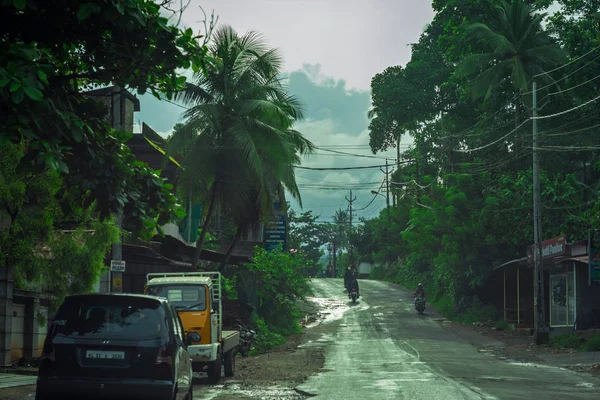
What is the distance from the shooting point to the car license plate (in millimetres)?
9383

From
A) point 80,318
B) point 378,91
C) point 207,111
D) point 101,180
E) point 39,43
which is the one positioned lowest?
point 80,318

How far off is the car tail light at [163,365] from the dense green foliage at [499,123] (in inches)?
972

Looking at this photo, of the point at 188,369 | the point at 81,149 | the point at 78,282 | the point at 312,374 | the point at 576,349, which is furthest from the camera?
the point at 576,349

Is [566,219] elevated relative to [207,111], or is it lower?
→ lower

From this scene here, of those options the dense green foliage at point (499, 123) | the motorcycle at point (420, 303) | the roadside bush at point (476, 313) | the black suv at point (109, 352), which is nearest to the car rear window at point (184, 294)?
the black suv at point (109, 352)

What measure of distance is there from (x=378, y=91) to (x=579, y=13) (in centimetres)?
1800

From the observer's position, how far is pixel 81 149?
9.85 metres

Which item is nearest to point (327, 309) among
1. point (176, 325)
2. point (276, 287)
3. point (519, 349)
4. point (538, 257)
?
point (276, 287)

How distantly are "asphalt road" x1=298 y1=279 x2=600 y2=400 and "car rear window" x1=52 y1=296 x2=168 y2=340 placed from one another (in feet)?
16.7

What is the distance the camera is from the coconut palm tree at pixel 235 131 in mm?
28031

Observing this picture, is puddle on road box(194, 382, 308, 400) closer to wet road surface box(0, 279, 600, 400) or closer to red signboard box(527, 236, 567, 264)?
wet road surface box(0, 279, 600, 400)

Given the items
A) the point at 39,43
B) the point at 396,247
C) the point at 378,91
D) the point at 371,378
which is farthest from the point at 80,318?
the point at 396,247

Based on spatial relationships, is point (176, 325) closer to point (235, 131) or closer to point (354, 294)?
point (235, 131)

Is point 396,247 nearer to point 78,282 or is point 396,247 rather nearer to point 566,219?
point 566,219
